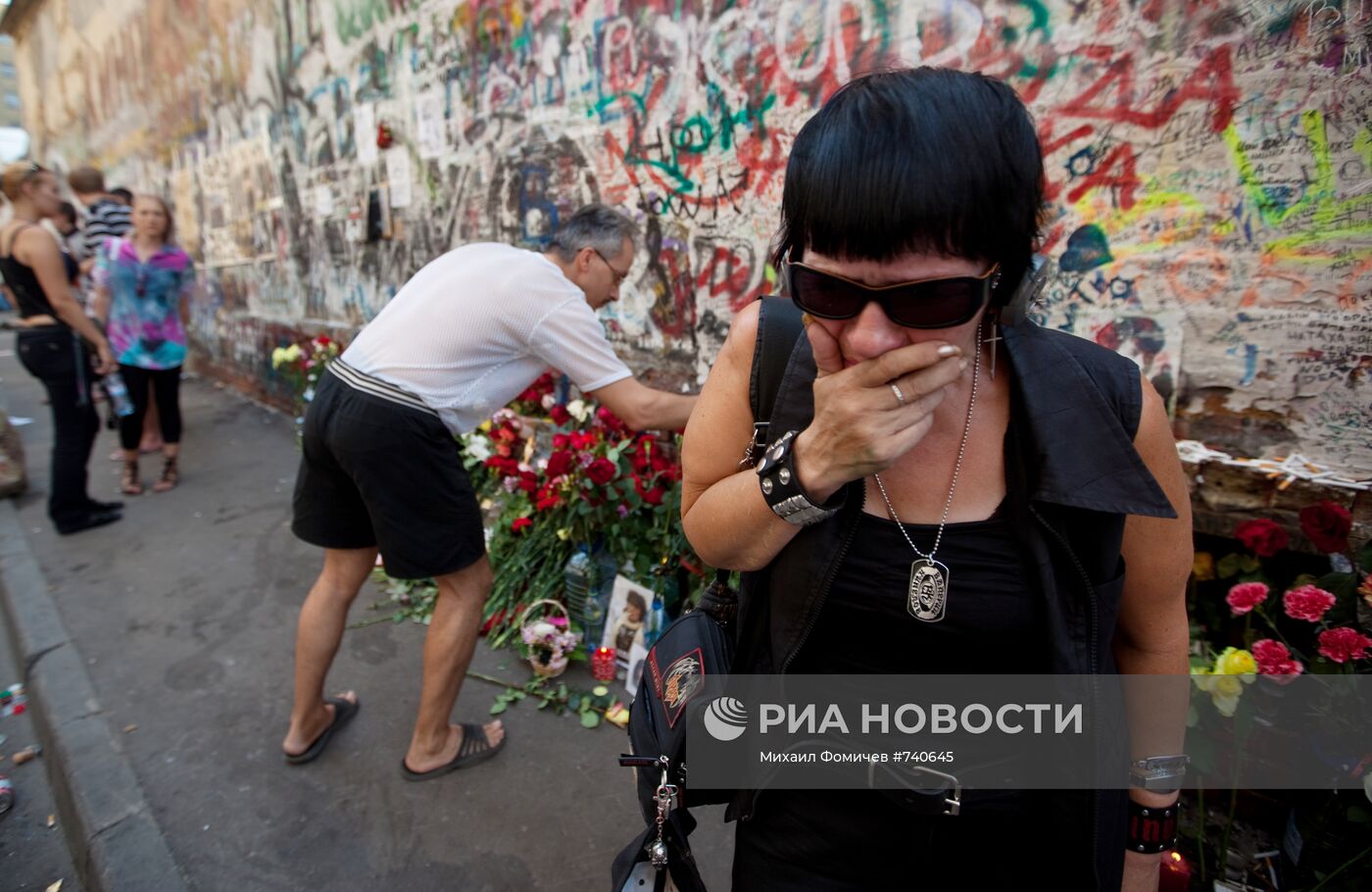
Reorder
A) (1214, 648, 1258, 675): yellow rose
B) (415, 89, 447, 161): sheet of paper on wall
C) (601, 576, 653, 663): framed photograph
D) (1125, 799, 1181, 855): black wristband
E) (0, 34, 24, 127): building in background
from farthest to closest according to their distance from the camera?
(0, 34, 24, 127): building in background, (415, 89, 447, 161): sheet of paper on wall, (601, 576, 653, 663): framed photograph, (1214, 648, 1258, 675): yellow rose, (1125, 799, 1181, 855): black wristband

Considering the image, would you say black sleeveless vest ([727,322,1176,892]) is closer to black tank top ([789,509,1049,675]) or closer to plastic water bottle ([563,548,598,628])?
black tank top ([789,509,1049,675])

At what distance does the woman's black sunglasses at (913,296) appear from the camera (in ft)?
3.28

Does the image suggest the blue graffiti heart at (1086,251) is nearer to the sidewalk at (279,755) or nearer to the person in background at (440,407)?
the person in background at (440,407)

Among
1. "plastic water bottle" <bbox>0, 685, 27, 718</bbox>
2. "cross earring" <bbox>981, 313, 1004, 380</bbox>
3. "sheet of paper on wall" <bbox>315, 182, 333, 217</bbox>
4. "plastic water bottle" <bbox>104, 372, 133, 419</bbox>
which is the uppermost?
"sheet of paper on wall" <bbox>315, 182, 333, 217</bbox>

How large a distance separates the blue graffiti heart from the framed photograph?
209 cm

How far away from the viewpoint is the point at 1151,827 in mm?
1350

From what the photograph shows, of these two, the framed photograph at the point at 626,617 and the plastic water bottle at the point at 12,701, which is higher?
the framed photograph at the point at 626,617

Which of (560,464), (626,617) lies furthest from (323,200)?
(626,617)

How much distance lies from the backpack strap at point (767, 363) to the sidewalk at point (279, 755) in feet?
6.01

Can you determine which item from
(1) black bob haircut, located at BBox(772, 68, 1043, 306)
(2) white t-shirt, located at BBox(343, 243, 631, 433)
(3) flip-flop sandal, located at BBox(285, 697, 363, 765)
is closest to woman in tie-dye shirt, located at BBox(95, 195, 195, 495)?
(3) flip-flop sandal, located at BBox(285, 697, 363, 765)

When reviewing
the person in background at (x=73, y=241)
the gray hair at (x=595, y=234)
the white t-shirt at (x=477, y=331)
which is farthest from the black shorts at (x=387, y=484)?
the person in background at (x=73, y=241)

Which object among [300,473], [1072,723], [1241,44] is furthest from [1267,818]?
[300,473]

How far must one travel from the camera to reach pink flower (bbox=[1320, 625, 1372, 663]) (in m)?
1.83

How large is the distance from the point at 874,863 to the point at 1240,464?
190 cm
